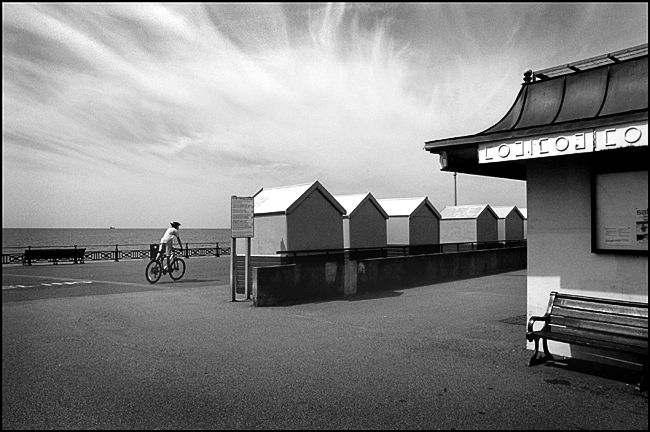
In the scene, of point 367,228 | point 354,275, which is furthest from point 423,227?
point 354,275

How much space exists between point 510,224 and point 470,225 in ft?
13.9

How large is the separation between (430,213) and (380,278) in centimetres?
1142

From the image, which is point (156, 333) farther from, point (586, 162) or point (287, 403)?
point (586, 162)

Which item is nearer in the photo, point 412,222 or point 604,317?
point 604,317

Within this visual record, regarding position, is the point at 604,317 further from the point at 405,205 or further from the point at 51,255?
the point at 51,255

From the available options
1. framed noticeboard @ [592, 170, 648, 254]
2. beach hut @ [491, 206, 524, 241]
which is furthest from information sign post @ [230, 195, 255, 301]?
beach hut @ [491, 206, 524, 241]

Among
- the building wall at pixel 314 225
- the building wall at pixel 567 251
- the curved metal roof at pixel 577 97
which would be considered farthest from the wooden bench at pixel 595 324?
the building wall at pixel 314 225

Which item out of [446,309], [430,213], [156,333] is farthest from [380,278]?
[430,213]

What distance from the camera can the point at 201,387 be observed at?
5203 mm

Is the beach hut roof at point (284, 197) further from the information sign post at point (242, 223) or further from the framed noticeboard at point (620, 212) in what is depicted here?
the framed noticeboard at point (620, 212)

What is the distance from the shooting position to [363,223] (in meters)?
19.8

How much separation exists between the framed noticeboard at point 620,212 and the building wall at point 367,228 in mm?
13115

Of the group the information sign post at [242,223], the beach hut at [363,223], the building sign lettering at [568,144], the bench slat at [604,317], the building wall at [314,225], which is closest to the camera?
the building sign lettering at [568,144]

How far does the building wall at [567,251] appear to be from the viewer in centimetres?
618
